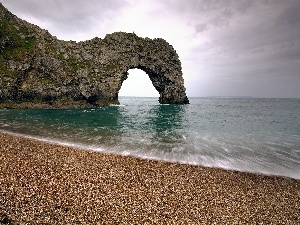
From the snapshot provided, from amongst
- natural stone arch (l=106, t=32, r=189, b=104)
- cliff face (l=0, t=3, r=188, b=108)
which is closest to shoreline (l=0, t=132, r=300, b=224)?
cliff face (l=0, t=3, r=188, b=108)

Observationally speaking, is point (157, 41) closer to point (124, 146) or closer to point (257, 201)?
point (124, 146)

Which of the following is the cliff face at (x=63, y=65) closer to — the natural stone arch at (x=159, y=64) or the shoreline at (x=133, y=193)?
the natural stone arch at (x=159, y=64)

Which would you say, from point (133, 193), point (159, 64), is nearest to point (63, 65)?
point (159, 64)

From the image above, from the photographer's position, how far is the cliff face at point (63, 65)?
228 ft

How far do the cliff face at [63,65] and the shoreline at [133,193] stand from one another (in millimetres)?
62032

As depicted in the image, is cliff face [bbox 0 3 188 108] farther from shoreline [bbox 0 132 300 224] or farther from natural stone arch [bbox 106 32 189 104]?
shoreline [bbox 0 132 300 224]

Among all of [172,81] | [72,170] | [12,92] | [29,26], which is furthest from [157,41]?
[72,170]

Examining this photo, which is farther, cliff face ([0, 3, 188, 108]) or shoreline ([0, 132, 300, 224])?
cliff face ([0, 3, 188, 108])

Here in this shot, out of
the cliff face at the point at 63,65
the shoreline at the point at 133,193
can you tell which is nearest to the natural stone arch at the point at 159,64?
the cliff face at the point at 63,65

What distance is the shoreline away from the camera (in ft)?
27.8

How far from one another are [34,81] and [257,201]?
250 feet

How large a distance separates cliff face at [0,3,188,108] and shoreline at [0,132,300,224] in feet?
204

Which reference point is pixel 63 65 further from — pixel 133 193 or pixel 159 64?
pixel 133 193

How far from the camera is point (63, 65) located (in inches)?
3142
